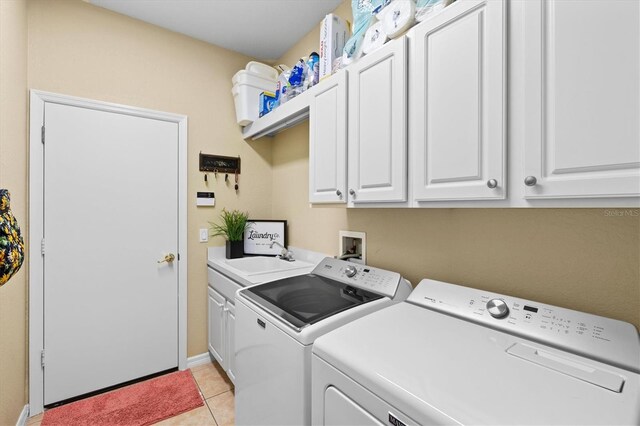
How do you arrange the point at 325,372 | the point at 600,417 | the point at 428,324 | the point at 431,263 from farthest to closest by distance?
the point at 431,263
the point at 428,324
the point at 325,372
the point at 600,417

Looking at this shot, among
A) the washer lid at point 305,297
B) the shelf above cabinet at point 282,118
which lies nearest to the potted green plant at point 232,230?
the shelf above cabinet at point 282,118

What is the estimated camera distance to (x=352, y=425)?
863 mm

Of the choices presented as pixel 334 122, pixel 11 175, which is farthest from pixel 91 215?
pixel 334 122

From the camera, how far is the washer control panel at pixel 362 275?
1445 millimetres

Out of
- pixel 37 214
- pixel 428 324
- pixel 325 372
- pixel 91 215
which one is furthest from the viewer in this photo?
pixel 91 215

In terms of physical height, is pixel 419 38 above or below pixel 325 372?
above

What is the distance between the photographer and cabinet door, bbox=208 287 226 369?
218cm

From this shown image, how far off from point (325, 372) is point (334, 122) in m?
1.17

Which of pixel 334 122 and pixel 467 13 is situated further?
pixel 334 122

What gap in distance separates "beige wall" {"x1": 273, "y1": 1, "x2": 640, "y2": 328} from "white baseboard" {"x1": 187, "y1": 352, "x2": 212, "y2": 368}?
1.62 m

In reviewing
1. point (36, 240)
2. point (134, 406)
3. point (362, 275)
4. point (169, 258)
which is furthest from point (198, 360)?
point (362, 275)

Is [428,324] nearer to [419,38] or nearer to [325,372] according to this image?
[325,372]

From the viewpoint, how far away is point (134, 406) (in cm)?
196

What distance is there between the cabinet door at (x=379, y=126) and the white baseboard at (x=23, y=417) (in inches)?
91.7
